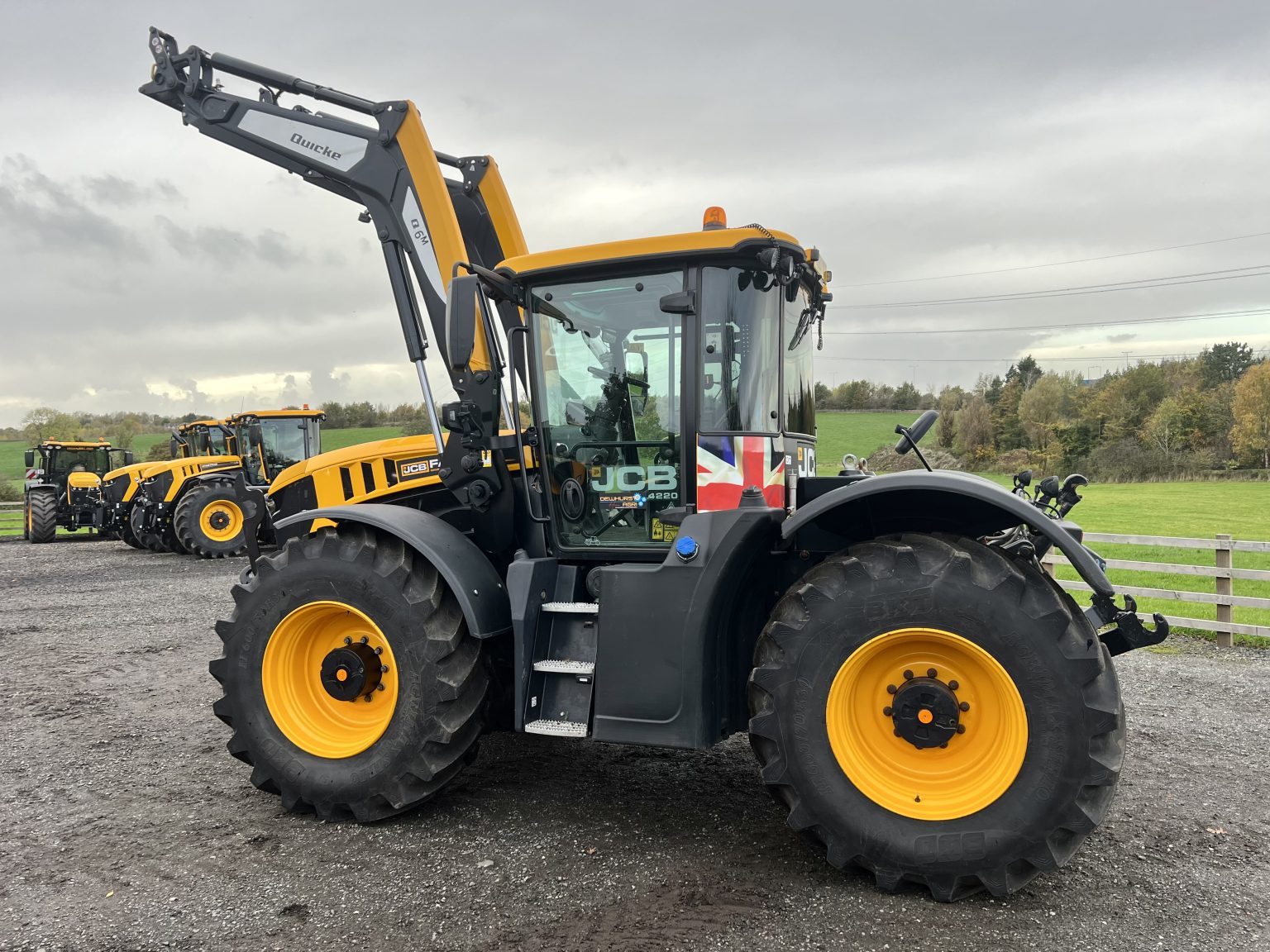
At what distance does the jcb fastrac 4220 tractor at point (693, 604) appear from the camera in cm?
323

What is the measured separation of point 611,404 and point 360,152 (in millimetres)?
2461

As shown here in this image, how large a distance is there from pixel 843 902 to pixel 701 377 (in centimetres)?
222

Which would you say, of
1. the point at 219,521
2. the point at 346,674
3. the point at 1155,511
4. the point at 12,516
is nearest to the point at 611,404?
the point at 346,674

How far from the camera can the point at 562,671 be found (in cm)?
389

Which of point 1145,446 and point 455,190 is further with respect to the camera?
point 1145,446

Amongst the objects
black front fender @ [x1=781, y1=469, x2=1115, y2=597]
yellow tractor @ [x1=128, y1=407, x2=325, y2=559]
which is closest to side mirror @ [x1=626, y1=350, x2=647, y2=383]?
black front fender @ [x1=781, y1=469, x2=1115, y2=597]

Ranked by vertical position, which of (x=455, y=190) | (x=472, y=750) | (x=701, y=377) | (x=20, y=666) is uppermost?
(x=455, y=190)

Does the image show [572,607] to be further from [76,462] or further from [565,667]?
[76,462]

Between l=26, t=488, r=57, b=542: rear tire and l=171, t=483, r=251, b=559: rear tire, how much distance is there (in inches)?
273

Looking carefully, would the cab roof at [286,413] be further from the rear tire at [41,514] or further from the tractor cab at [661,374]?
the tractor cab at [661,374]

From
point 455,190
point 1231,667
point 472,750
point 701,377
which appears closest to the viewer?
point 701,377

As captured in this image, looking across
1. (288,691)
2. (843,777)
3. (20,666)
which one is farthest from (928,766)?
(20,666)

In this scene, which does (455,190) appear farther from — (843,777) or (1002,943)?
(1002,943)

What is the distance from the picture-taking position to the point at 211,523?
16.5 meters
